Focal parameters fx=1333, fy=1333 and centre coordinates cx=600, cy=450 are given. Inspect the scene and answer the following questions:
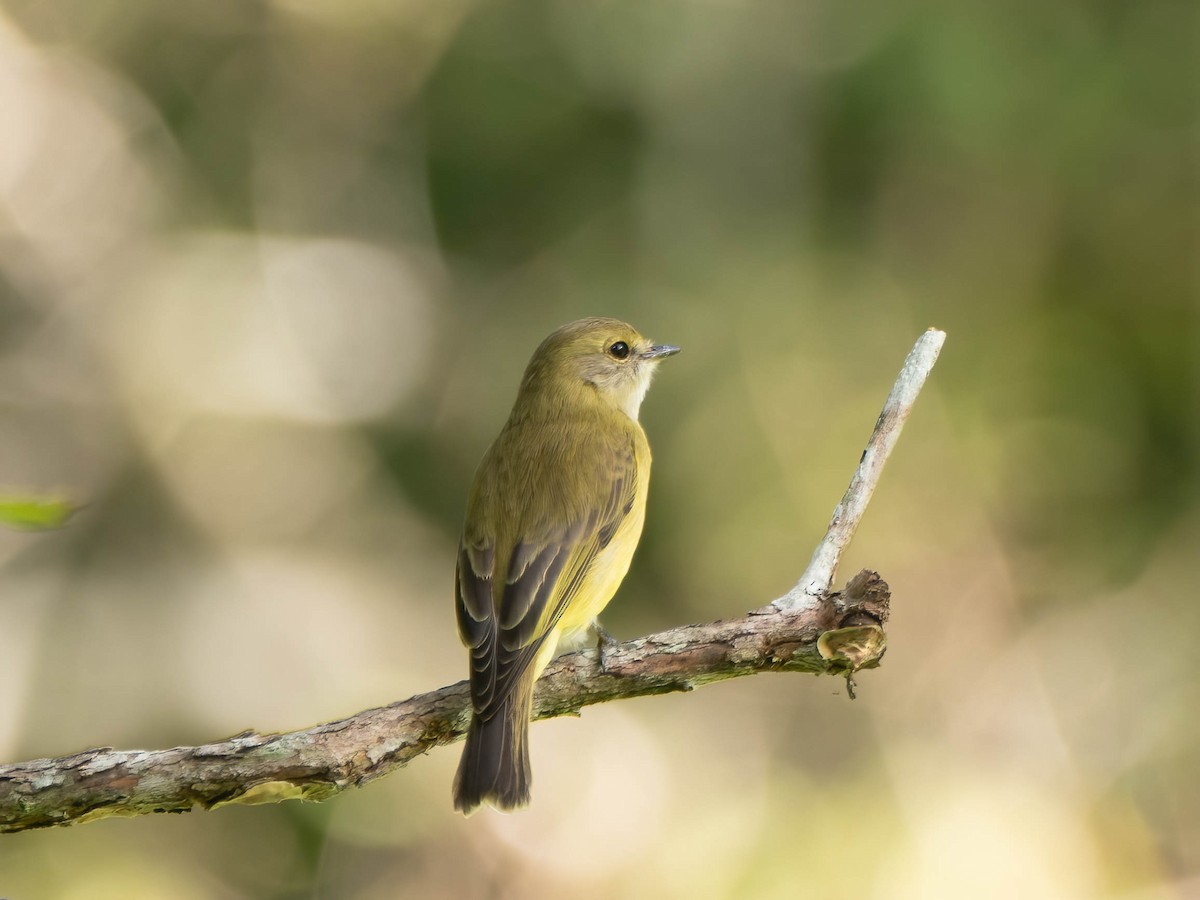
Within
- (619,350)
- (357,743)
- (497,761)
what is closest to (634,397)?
(619,350)

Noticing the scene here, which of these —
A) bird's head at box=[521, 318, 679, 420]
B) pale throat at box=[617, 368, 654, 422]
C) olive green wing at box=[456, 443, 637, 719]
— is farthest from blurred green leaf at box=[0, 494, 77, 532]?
pale throat at box=[617, 368, 654, 422]

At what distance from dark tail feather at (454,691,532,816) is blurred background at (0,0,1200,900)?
3.60 m

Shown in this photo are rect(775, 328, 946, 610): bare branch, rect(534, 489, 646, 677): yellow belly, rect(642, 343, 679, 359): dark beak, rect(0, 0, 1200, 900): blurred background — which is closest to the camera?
rect(775, 328, 946, 610): bare branch

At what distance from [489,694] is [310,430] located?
5.76m

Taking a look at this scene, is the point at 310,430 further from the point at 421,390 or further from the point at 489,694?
the point at 489,694

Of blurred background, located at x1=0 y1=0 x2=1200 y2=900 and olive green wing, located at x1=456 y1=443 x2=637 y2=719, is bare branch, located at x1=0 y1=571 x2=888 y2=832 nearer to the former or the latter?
olive green wing, located at x1=456 y1=443 x2=637 y2=719

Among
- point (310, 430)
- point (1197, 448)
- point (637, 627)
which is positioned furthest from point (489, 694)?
point (1197, 448)

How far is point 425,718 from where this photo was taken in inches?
148

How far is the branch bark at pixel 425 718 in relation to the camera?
328cm

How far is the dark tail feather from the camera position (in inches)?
152

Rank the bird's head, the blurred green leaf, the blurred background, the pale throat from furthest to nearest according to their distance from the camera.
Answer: the blurred background < the pale throat < the bird's head < the blurred green leaf

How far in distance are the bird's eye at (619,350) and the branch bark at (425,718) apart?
177 centimetres

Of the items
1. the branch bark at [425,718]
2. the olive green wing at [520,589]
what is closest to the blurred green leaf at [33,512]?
the branch bark at [425,718]

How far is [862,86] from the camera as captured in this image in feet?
31.8
